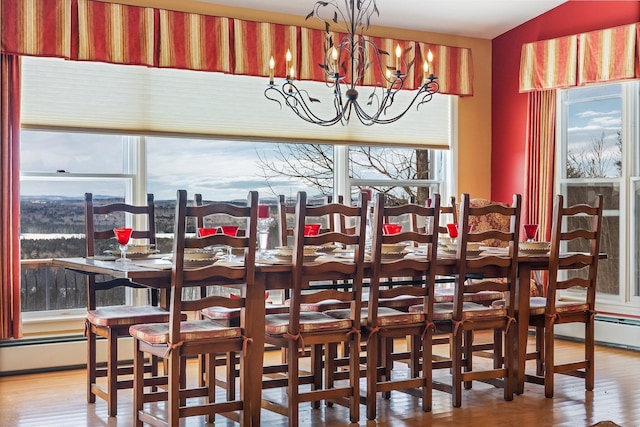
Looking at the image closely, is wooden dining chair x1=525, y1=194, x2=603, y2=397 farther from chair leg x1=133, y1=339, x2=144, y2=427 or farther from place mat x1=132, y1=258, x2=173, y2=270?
chair leg x1=133, y1=339, x2=144, y2=427

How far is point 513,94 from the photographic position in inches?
273

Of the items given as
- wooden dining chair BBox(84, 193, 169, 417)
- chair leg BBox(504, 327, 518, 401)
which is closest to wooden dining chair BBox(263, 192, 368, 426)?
wooden dining chair BBox(84, 193, 169, 417)

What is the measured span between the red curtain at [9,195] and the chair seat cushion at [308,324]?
6.57 feet

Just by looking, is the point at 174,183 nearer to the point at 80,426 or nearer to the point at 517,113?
the point at 80,426

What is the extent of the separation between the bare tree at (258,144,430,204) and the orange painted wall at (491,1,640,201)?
2.31 ft

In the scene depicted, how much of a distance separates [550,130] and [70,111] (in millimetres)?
3774

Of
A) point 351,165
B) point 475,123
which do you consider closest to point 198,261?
point 351,165

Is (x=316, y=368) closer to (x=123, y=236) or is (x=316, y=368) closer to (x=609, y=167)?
(x=123, y=236)

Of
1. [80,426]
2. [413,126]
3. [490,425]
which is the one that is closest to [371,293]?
[490,425]

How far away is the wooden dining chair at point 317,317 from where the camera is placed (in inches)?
147

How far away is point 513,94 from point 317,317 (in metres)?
3.75

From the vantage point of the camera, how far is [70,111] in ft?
17.2

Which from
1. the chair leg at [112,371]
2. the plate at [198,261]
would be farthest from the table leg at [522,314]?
the chair leg at [112,371]

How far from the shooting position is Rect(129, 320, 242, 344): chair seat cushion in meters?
3.48
